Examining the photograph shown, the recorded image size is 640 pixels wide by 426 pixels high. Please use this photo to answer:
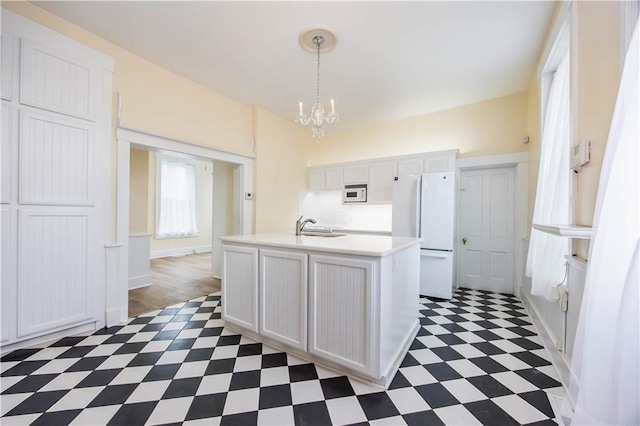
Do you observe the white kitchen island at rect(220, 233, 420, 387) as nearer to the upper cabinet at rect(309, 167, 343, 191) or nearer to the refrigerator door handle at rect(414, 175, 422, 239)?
the refrigerator door handle at rect(414, 175, 422, 239)

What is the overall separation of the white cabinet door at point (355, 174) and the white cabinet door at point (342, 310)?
2.98 m

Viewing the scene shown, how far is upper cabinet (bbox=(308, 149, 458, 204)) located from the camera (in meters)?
3.88

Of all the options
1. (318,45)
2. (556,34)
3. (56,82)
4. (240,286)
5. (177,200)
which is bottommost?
(240,286)

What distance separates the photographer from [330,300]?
189cm

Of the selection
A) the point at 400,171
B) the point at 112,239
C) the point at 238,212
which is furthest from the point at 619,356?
the point at 238,212

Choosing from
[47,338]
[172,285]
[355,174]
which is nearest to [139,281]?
[172,285]

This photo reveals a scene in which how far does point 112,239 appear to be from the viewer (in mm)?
2684

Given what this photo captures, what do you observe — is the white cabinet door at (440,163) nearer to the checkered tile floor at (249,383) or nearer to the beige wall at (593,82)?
the beige wall at (593,82)

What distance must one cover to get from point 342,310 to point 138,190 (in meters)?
4.41

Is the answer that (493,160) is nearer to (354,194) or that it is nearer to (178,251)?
(354,194)

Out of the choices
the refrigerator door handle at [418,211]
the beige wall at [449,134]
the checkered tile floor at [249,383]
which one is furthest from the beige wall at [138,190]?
the refrigerator door handle at [418,211]

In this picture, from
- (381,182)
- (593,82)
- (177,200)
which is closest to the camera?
(593,82)

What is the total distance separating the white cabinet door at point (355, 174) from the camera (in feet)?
15.2

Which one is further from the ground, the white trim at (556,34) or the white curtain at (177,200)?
the white trim at (556,34)
